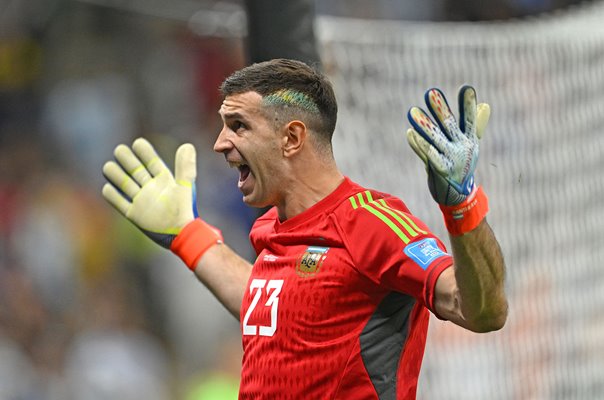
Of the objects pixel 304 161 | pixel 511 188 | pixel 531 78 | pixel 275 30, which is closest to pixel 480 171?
pixel 511 188

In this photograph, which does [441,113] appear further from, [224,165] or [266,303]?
[224,165]

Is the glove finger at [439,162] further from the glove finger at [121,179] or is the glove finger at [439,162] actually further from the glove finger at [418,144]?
the glove finger at [121,179]

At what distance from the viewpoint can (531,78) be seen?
7.41m

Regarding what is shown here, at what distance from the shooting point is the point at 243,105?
4.01m

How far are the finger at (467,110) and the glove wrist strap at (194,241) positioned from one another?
5.42 feet

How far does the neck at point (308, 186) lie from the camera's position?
157 inches


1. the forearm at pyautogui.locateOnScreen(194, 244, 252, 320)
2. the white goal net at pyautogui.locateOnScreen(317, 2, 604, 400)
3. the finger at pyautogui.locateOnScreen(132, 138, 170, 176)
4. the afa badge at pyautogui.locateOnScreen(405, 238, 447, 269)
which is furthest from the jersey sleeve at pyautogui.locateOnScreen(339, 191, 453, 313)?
the white goal net at pyautogui.locateOnScreen(317, 2, 604, 400)

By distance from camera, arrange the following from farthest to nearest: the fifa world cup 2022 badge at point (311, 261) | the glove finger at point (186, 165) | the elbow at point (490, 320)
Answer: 1. the glove finger at point (186, 165)
2. the fifa world cup 2022 badge at point (311, 261)
3. the elbow at point (490, 320)

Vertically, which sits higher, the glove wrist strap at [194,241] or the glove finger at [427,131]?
the glove finger at [427,131]

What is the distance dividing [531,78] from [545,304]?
1367mm

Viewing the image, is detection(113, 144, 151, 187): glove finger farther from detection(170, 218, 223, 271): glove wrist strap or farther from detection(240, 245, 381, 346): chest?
detection(240, 245, 381, 346): chest

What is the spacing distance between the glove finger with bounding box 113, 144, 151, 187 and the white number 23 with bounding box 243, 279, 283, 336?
3.32 ft

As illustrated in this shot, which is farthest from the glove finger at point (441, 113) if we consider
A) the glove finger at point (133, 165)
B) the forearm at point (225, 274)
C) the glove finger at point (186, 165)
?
the glove finger at point (133, 165)

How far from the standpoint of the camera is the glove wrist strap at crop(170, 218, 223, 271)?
473 cm
